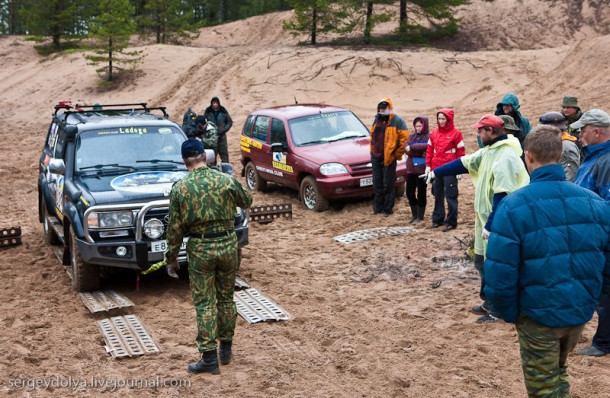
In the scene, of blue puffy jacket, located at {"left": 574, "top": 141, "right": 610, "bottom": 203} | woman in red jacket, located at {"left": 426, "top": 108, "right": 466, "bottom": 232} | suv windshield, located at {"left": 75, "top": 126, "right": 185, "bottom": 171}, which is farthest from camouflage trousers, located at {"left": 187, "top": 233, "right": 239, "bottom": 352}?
woman in red jacket, located at {"left": 426, "top": 108, "right": 466, "bottom": 232}

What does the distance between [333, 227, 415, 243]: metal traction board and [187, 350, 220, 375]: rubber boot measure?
4795 mm

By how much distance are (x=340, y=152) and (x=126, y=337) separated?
664cm

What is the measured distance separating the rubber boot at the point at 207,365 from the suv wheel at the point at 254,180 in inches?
343

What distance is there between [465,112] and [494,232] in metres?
19.3

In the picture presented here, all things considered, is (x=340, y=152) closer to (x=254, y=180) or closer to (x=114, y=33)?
(x=254, y=180)

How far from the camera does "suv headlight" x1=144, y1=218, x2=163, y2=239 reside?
25.0 ft

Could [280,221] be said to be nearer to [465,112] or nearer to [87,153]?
[87,153]

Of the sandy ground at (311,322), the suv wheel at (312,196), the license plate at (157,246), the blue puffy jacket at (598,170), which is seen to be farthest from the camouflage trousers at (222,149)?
the blue puffy jacket at (598,170)

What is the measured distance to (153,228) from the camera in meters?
7.64

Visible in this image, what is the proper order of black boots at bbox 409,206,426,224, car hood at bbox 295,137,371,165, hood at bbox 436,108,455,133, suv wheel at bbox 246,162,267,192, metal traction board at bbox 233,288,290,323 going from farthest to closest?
suv wheel at bbox 246,162,267,192
car hood at bbox 295,137,371,165
black boots at bbox 409,206,426,224
hood at bbox 436,108,455,133
metal traction board at bbox 233,288,290,323

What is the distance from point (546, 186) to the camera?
152 inches

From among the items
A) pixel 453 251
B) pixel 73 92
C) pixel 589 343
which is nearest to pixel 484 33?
pixel 73 92

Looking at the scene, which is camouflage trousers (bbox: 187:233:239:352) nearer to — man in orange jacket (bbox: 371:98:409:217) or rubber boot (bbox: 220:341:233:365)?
rubber boot (bbox: 220:341:233:365)

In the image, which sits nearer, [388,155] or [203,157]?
[203,157]
